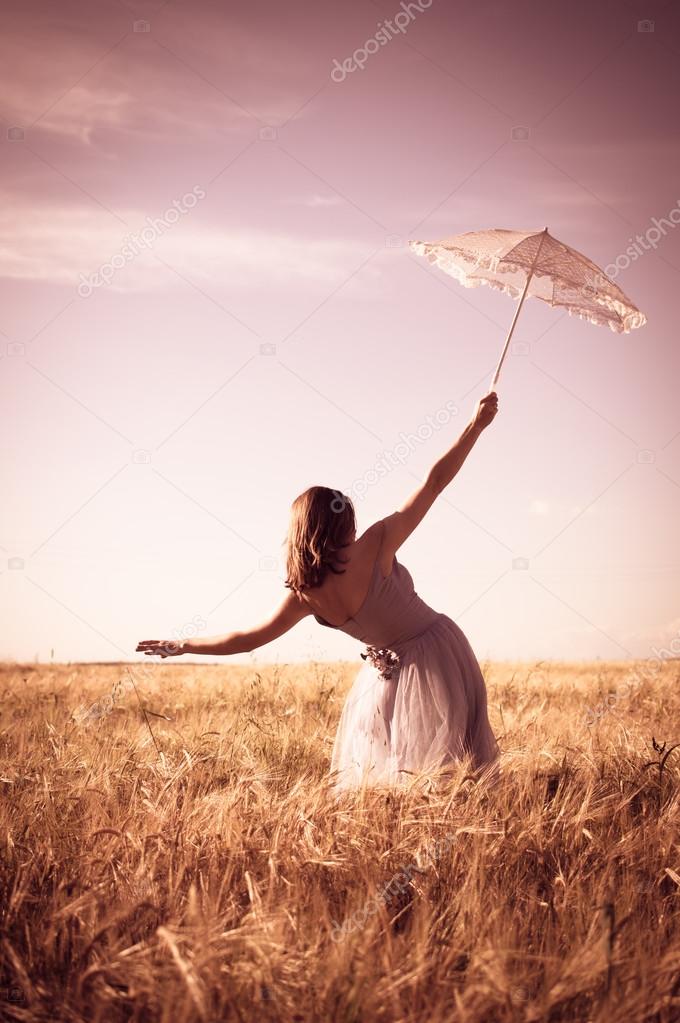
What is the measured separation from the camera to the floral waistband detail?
3.83m

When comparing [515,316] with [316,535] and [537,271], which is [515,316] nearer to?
[537,271]

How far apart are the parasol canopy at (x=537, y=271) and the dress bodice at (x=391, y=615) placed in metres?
1.80

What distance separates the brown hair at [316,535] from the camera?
330 cm

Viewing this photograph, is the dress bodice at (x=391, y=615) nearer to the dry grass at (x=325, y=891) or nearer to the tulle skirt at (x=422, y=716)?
the tulle skirt at (x=422, y=716)

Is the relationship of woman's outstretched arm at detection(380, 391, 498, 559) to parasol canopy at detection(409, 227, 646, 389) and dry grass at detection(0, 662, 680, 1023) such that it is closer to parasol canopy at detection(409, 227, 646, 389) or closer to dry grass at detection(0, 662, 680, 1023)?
dry grass at detection(0, 662, 680, 1023)

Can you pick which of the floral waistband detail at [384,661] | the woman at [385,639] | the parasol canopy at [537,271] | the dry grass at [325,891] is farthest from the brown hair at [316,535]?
the parasol canopy at [537,271]

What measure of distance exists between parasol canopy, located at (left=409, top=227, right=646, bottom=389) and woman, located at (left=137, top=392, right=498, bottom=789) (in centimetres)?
145

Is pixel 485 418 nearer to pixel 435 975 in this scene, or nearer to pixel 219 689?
pixel 435 975

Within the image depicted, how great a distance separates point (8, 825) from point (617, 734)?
3.90m

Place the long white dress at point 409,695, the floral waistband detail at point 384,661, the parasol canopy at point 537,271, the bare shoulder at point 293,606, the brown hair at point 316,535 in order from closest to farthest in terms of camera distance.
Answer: the brown hair at point 316,535, the bare shoulder at point 293,606, the long white dress at point 409,695, the floral waistband detail at point 384,661, the parasol canopy at point 537,271

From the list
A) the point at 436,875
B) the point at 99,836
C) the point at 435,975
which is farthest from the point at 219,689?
the point at 435,975

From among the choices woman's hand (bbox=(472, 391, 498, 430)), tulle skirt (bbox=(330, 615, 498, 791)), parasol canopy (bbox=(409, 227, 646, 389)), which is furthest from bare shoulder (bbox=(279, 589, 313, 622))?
parasol canopy (bbox=(409, 227, 646, 389))

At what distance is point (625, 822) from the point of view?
10.8 feet

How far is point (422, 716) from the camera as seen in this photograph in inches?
146
